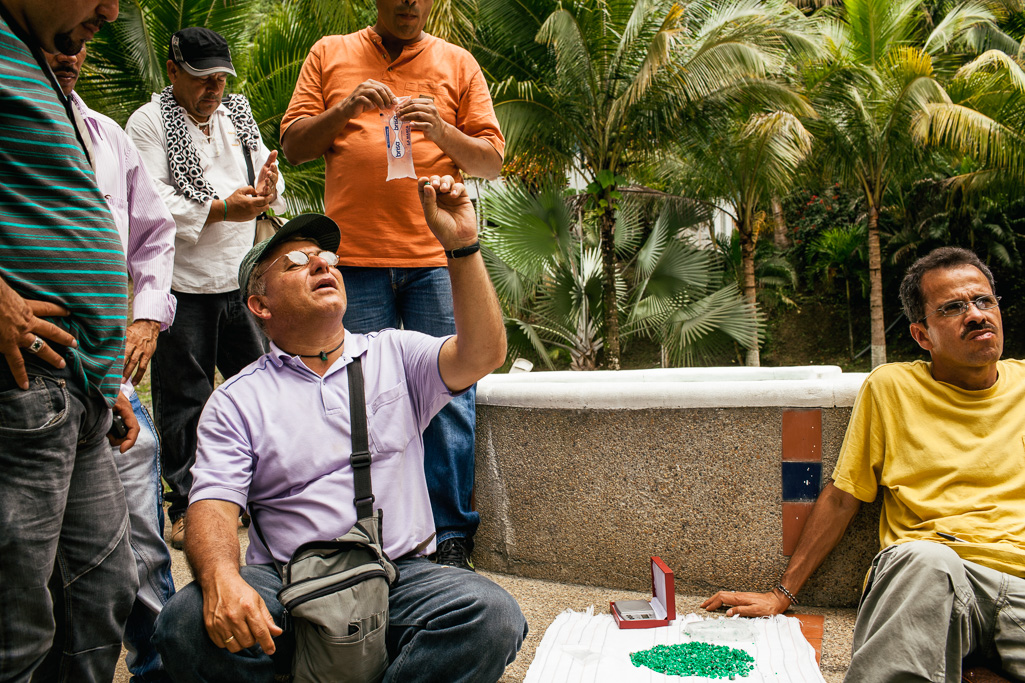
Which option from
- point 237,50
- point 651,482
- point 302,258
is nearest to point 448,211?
point 302,258

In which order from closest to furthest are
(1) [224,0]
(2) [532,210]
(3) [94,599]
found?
(3) [94,599] < (1) [224,0] < (2) [532,210]

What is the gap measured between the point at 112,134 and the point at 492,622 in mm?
1914

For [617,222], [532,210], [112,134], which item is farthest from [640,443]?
[617,222]

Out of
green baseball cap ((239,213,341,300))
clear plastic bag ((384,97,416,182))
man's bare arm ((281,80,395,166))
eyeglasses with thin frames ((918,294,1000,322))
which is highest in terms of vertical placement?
man's bare arm ((281,80,395,166))

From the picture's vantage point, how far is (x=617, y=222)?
12.4 m

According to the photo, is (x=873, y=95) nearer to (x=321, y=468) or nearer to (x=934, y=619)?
(x=934, y=619)

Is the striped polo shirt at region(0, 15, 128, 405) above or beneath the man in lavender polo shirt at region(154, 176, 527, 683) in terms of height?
above

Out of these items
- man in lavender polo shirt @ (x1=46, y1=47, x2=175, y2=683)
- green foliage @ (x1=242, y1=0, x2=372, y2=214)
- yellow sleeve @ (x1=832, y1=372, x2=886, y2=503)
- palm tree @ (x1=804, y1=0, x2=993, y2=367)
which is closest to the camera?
man in lavender polo shirt @ (x1=46, y1=47, x2=175, y2=683)

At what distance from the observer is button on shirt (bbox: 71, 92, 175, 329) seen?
2.46 m

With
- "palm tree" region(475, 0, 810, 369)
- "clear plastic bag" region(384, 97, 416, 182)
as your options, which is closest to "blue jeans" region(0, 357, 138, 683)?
"clear plastic bag" region(384, 97, 416, 182)

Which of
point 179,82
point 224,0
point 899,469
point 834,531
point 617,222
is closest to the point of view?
point 899,469

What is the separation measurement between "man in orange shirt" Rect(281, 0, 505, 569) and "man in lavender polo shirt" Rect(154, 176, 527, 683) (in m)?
0.53

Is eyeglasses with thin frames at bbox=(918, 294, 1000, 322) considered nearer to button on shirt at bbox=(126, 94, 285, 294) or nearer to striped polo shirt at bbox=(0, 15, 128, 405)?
striped polo shirt at bbox=(0, 15, 128, 405)

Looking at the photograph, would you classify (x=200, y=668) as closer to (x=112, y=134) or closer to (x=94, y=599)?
(x=94, y=599)
